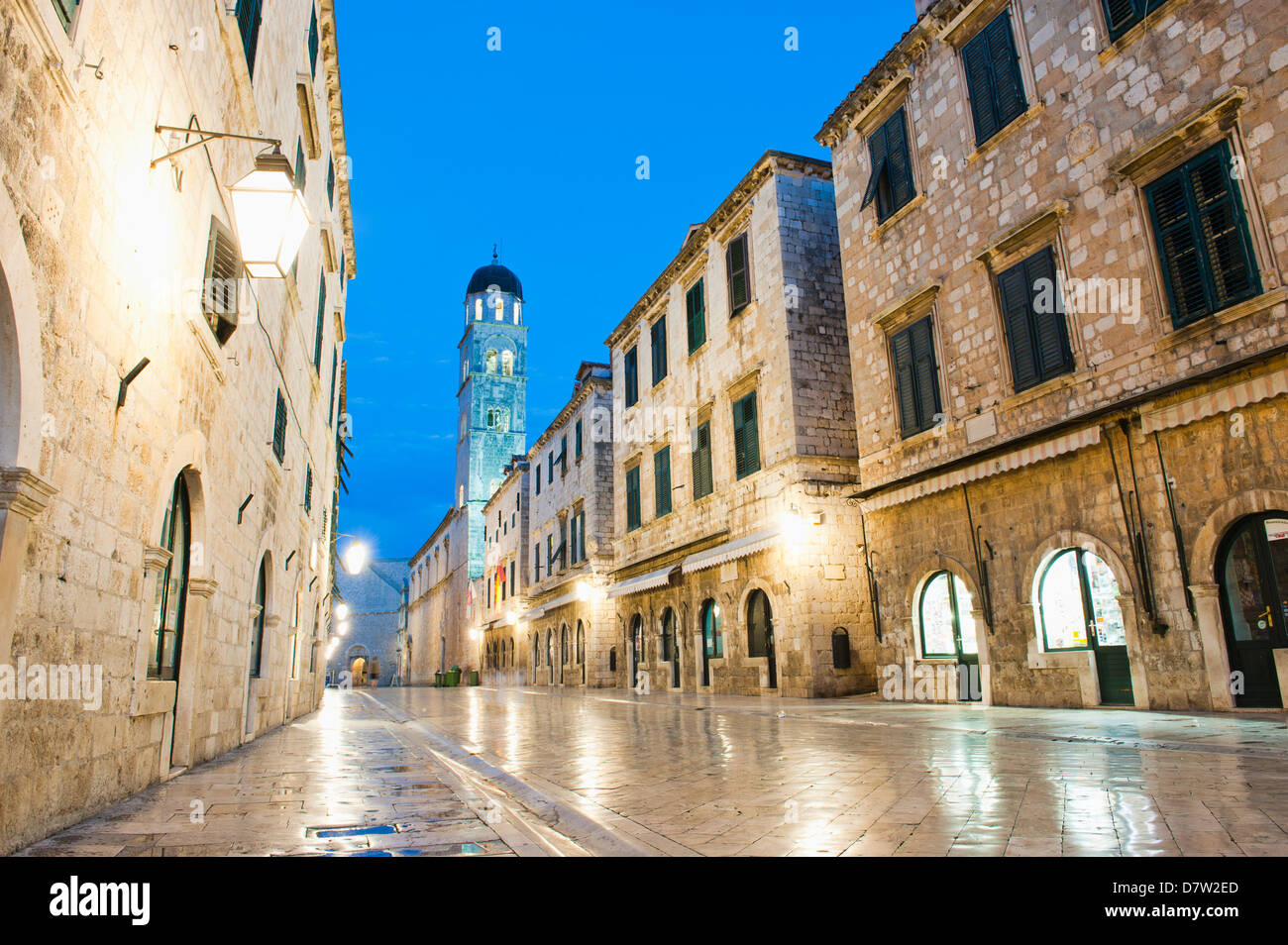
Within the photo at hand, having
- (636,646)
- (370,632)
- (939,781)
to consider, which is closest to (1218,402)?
(939,781)

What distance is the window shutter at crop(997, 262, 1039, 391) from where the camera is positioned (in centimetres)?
1127

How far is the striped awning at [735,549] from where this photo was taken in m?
16.1

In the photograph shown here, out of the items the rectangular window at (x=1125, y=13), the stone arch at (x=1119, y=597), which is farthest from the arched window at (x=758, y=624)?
the rectangular window at (x=1125, y=13)

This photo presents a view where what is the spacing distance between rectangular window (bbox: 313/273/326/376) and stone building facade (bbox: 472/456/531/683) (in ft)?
74.3

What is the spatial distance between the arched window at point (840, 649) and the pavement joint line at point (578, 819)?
9.70m

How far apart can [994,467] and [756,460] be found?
6.96 metres

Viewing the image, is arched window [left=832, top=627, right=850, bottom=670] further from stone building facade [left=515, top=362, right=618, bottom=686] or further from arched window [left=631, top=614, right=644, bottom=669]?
stone building facade [left=515, top=362, right=618, bottom=686]

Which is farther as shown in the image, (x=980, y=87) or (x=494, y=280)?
(x=494, y=280)

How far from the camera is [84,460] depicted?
426 cm

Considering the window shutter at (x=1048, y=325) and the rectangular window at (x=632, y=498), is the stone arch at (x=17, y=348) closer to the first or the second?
the window shutter at (x=1048, y=325)

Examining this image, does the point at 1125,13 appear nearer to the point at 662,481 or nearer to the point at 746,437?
the point at 746,437

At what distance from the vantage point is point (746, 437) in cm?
1825

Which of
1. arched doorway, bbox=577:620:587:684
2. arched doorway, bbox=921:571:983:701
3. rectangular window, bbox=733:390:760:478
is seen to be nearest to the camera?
arched doorway, bbox=921:571:983:701

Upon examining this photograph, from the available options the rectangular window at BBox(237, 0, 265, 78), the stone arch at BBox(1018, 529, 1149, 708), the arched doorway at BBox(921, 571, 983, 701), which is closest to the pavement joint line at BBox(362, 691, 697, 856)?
the rectangular window at BBox(237, 0, 265, 78)
